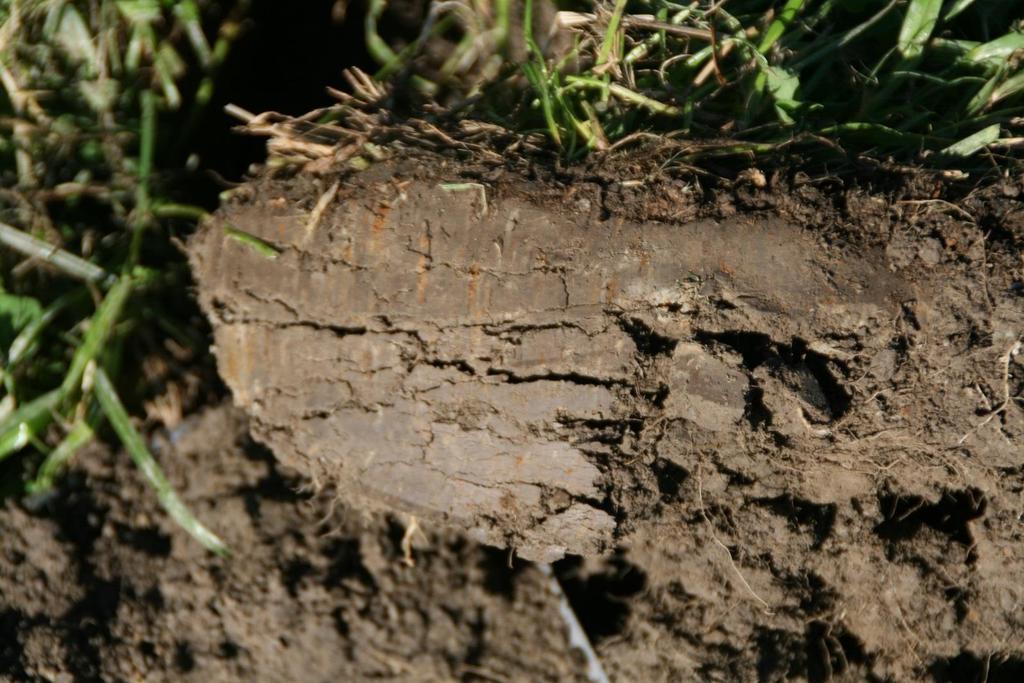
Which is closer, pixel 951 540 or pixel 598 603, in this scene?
pixel 951 540

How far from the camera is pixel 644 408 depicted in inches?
65.5

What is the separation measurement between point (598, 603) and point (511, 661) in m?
0.29

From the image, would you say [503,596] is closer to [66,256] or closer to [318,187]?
[318,187]

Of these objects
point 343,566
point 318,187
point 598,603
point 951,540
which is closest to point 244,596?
point 343,566

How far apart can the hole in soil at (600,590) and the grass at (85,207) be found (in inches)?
38.6

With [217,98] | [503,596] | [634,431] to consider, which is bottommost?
[503,596]

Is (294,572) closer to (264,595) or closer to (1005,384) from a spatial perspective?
(264,595)

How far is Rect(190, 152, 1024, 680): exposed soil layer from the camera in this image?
1.58m

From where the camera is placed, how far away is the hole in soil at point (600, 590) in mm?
2285

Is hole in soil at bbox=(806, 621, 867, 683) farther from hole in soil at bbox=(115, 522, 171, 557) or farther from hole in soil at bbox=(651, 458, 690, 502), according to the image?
hole in soil at bbox=(115, 522, 171, 557)

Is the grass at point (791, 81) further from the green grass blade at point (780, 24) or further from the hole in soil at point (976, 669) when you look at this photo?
the hole in soil at point (976, 669)

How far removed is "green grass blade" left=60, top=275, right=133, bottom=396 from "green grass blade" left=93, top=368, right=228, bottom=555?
0.18 ft

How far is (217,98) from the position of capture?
2.38m

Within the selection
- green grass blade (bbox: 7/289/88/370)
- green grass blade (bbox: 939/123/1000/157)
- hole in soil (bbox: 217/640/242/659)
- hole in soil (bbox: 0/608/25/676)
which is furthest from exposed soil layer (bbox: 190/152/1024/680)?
hole in soil (bbox: 0/608/25/676)
